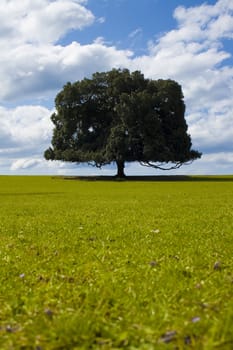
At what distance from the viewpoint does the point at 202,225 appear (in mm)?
14469

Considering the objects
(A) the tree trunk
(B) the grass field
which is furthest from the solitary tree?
(B) the grass field

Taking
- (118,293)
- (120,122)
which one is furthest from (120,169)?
(118,293)

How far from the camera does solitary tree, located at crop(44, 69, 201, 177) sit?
85125 millimetres

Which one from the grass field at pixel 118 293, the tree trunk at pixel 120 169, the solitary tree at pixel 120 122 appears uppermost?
the solitary tree at pixel 120 122

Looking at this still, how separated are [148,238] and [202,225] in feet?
12.3

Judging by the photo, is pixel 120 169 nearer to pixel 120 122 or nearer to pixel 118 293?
pixel 120 122

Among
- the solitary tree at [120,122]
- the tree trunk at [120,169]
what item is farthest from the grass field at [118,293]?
the tree trunk at [120,169]

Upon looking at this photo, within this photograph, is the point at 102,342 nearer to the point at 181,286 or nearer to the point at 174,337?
the point at 174,337

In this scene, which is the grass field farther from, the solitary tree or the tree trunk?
the tree trunk

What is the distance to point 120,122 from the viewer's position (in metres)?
89.5

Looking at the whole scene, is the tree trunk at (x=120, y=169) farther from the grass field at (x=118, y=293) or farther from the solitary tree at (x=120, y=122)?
the grass field at (x=118, y=293)

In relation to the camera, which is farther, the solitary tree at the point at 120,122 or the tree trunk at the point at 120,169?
the tree trunk at the point at 120,169

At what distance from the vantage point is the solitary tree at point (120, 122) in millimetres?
85125

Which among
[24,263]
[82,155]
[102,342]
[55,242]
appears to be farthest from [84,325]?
[82,155]
